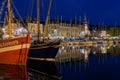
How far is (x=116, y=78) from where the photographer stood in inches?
998

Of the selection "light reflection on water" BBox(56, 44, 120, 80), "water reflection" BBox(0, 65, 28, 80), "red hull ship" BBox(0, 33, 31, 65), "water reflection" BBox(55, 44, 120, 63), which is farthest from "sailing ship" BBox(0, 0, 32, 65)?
"water reflection" BBox(55, 44, 120, 63)

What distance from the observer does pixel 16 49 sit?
32.4 metres

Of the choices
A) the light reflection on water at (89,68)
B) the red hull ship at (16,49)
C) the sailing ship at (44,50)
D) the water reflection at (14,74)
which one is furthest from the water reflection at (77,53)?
the water reflection at (14,74)

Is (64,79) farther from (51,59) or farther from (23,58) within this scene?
(51,59)

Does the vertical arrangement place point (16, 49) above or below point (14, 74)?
above

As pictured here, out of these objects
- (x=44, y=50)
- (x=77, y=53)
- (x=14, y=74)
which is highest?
(x=44, y=50)

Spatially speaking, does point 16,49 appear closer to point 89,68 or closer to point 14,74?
point 14,74

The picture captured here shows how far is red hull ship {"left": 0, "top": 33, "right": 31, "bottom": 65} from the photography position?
3206cm

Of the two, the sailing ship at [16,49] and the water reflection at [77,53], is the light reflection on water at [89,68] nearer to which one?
the water reflection at [77,53]

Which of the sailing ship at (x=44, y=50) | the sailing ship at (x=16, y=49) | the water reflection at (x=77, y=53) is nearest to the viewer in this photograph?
the sailing ship at (x=16, y=49)

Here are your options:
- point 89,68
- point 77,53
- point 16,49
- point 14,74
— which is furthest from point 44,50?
point 77,53

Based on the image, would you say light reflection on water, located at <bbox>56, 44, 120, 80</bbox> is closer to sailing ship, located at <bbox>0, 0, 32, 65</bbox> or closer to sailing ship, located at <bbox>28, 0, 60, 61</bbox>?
sailing ship, located at <bbox>28, 0, 60, 61</bbox>

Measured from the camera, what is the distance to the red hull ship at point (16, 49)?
32.1 metres

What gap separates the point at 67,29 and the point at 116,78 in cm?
13871
